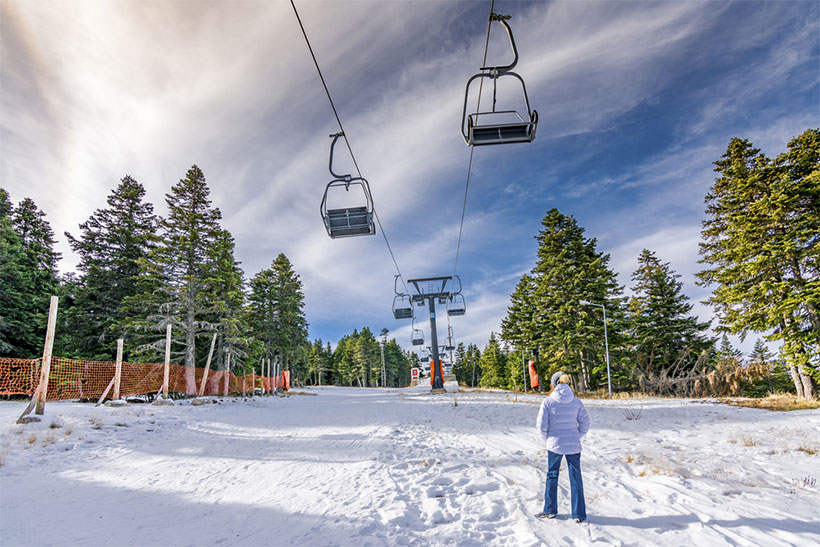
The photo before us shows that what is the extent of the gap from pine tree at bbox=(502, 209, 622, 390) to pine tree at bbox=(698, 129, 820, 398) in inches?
343

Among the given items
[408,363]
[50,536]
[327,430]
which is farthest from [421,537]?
[408,363]

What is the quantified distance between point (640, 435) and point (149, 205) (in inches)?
1266

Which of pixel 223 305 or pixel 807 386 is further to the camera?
pixel 223 305

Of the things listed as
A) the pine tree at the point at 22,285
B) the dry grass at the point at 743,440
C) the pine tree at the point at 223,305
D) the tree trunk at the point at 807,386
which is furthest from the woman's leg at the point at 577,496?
the pine tree at the point at 22,285

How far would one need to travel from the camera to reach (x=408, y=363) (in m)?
125

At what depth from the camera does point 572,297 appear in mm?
28250

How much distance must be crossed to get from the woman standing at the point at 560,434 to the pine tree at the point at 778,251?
17.1m

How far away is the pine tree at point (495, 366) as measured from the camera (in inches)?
2655

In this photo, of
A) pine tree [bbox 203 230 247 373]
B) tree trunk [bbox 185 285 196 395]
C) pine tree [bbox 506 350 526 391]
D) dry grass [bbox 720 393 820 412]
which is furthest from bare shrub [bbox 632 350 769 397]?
tree trunk [bbox 185 285 196 395]

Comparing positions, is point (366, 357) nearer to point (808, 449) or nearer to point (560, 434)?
point (808, 449)

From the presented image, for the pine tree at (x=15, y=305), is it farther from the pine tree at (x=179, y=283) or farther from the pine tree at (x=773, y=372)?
the pine tree at (x=773, y=372)

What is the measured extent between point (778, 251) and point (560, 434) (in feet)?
59.9

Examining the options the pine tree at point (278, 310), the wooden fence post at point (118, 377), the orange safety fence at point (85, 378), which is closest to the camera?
the orange safety fence at point (85, 378)

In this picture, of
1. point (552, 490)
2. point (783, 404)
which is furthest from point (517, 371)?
point (552, 490)
